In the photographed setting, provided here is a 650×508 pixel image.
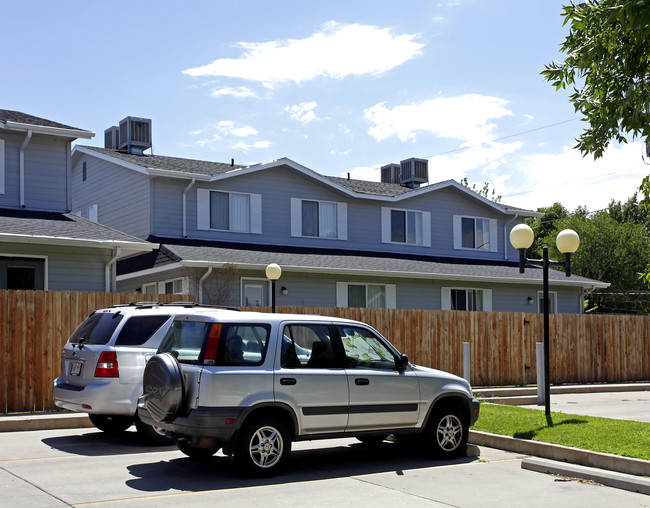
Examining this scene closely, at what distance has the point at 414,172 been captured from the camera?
34.6 metres

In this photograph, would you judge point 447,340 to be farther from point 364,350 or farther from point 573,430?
point 364,350

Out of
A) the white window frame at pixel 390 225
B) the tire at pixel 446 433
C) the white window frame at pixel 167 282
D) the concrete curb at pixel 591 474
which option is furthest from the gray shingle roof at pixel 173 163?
the concrete curb at pixel 591 474

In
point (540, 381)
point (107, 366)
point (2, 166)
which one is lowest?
point (540, 381)

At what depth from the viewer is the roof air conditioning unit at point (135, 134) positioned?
2839 centimetres

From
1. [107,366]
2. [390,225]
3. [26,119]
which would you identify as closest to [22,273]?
[26,119]

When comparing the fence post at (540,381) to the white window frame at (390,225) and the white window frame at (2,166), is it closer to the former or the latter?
the white window frame at (390,225)

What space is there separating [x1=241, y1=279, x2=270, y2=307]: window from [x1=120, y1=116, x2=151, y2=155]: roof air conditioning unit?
8.17 meters

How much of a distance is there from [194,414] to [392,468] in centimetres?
276

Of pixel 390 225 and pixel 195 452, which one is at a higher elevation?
pixel 390 225

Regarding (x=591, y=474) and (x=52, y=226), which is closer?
(x=591, y=474)

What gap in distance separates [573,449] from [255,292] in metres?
14.9

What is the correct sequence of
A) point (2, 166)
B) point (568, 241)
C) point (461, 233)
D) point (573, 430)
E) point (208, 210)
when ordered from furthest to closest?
point (461, 233)
point (208, 210)
point (2, 166)
point (568, 241)
point (573, 430)

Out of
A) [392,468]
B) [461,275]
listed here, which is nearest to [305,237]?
[461,275]

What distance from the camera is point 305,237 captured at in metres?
27.6
